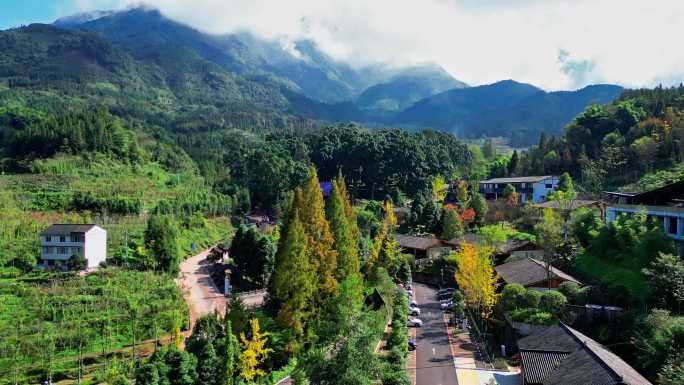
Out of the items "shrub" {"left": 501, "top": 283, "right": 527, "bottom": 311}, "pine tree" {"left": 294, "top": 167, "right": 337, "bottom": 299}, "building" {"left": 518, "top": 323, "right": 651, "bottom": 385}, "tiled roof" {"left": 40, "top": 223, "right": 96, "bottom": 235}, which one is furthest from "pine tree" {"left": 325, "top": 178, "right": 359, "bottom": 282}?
"tiled roof" {"left": 40, "top": 223, "right": 96, "bottom": 235}

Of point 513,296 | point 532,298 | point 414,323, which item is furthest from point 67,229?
point 532,298

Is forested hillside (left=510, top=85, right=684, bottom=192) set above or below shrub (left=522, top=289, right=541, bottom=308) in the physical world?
above

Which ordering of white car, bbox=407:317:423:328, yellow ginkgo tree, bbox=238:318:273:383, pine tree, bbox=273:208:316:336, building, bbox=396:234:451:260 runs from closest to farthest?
yellow ginkgo tree, bbox=238:318:273:383, pine tree, bbox=273:208:316:336, white car, bbox=407:317:423:328, building, bbox=396:234:451:260

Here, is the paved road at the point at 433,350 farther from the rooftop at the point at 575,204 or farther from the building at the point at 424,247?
the rooftop at the point at 575,204

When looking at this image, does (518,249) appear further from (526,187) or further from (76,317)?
(76,317)

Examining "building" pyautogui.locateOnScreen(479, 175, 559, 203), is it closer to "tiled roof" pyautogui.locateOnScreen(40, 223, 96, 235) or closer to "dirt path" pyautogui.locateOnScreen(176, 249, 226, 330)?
"dirt path" pyautogui.locateOnScreen(176, 249, 226, 330)

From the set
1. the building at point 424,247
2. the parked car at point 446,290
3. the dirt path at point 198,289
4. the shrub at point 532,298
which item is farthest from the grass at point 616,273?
the dirt path at point 198,289

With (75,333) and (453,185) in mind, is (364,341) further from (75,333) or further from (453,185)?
(453,185)
